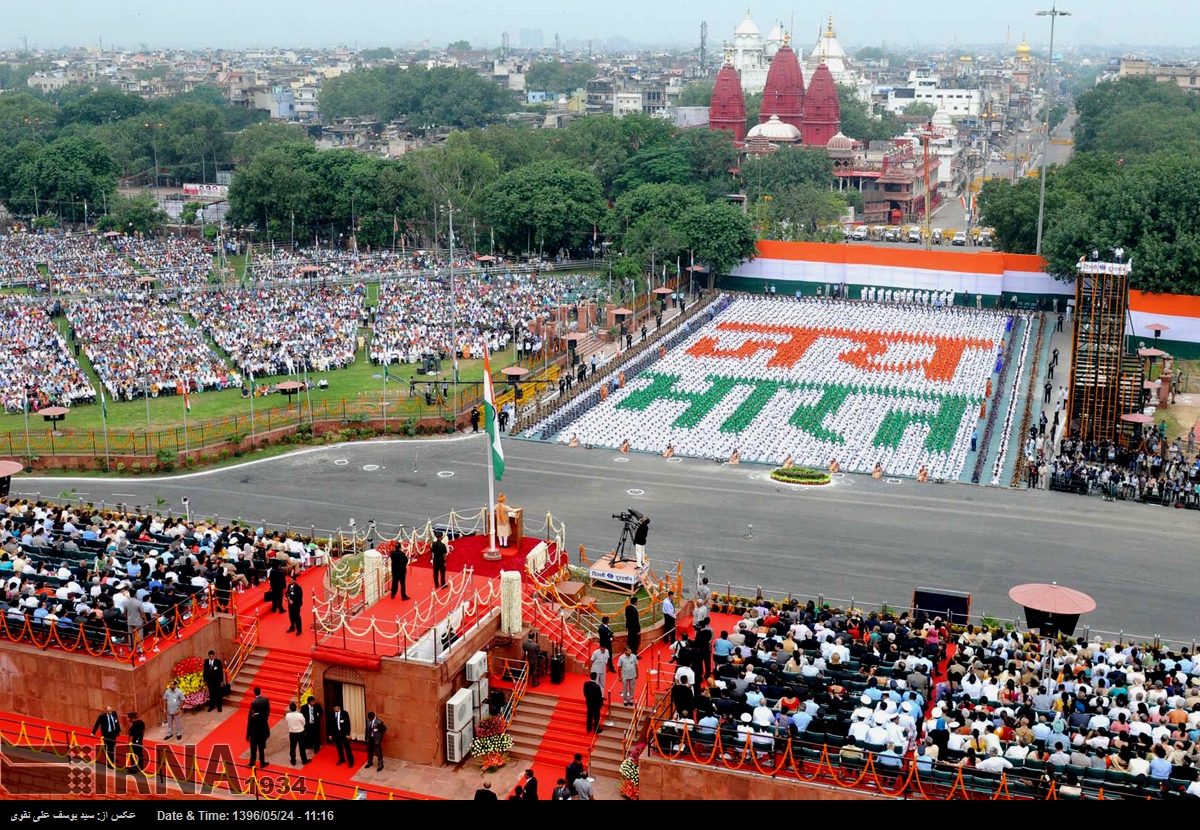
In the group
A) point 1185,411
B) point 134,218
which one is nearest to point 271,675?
point 1185,411

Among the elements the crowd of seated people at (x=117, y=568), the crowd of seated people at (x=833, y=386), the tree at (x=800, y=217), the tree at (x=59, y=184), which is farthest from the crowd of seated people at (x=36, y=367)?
the tree at (x=800, y=217)

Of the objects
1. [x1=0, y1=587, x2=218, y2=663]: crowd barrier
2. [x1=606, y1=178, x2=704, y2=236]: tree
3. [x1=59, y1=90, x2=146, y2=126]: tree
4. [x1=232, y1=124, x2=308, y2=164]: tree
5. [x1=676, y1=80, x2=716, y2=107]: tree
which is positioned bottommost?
[x1=0, y1=587, x2=218, y2=663]: crowd barrier

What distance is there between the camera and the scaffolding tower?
40.3 metres

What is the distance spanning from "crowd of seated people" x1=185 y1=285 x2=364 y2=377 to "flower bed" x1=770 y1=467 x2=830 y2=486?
2022 centimetres

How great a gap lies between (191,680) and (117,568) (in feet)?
9.53

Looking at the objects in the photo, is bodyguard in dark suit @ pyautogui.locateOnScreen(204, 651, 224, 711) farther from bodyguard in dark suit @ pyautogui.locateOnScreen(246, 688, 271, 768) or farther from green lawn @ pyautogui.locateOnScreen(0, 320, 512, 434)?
green lawn @ pyautogui.locateOnScreen(0, 320, 512, 434)

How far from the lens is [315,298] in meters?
59.9

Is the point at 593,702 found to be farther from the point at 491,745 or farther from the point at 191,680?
the point at 191,680

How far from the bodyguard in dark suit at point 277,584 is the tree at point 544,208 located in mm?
49704

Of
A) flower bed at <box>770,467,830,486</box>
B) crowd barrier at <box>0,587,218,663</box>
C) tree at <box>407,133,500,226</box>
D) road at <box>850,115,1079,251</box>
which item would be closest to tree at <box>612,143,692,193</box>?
tree at <box>407,133,500,226</box>

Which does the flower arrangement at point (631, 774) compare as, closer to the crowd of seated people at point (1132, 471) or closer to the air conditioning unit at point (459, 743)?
the air conditioning unit at point (459, 743)

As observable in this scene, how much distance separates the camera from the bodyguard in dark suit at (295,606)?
22000 mm

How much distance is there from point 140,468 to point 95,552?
43.4ft

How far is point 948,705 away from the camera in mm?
18094
